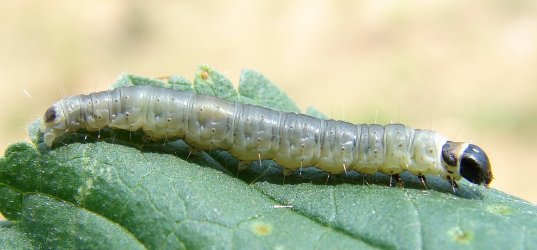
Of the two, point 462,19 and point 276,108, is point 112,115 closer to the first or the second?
point 276,108

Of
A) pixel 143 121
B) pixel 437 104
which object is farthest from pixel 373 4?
pixel 143 121

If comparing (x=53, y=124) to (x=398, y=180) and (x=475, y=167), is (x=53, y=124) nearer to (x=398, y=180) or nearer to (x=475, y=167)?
(x=398, y=180)

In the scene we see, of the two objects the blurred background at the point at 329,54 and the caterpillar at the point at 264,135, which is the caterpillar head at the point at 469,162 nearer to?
the caterpillar at the point at 264,135

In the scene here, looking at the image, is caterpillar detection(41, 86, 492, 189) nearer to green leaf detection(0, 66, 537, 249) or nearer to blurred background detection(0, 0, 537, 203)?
green leaf detection(0, 66, 537, 249)

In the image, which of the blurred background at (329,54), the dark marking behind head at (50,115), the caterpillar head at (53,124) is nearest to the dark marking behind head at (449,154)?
the caterpillar head at (53,124)

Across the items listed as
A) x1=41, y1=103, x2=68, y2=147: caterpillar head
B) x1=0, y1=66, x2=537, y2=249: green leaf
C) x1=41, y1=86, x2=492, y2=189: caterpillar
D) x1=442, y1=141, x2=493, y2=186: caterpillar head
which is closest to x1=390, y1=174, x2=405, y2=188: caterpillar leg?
x1=41, y1=86, x2=492, y2=189: caterpillar

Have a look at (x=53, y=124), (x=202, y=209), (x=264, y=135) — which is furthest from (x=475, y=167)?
(x=53, y=124)
